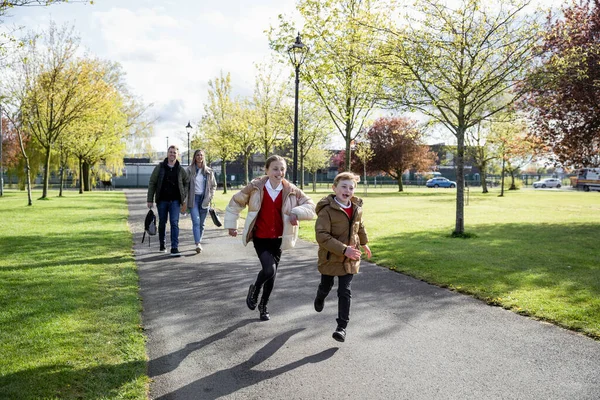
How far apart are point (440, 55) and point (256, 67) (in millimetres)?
20820

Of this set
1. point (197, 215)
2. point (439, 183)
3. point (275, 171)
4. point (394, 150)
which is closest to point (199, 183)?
point (197, 215)

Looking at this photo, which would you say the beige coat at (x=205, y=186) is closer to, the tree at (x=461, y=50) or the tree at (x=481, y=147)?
the tree at (x=461, y=50)

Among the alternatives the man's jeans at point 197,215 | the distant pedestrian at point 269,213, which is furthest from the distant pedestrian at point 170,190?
the distant pedestrian at point 269,213

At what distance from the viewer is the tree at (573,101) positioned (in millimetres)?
13828

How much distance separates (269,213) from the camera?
5316 mm

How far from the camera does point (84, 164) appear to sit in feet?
141

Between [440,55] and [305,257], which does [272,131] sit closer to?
[440,55]

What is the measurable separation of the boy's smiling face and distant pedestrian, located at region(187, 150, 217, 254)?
5.59 metres

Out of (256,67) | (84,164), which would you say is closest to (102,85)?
(256,67)

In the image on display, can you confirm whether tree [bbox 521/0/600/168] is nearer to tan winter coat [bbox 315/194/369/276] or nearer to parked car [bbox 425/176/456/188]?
tan winter coat [bbox 315/194/369/276]

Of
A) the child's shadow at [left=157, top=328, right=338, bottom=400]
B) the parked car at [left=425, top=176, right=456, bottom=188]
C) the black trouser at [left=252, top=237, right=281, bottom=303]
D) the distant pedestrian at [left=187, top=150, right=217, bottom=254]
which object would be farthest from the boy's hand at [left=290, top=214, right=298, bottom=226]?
the parked car at [left=425, top=176, right=456, bottom=188]

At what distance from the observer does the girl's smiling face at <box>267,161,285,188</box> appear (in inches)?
205

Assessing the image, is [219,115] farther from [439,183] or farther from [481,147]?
[439,183]

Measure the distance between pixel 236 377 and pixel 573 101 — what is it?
15.4 meters
